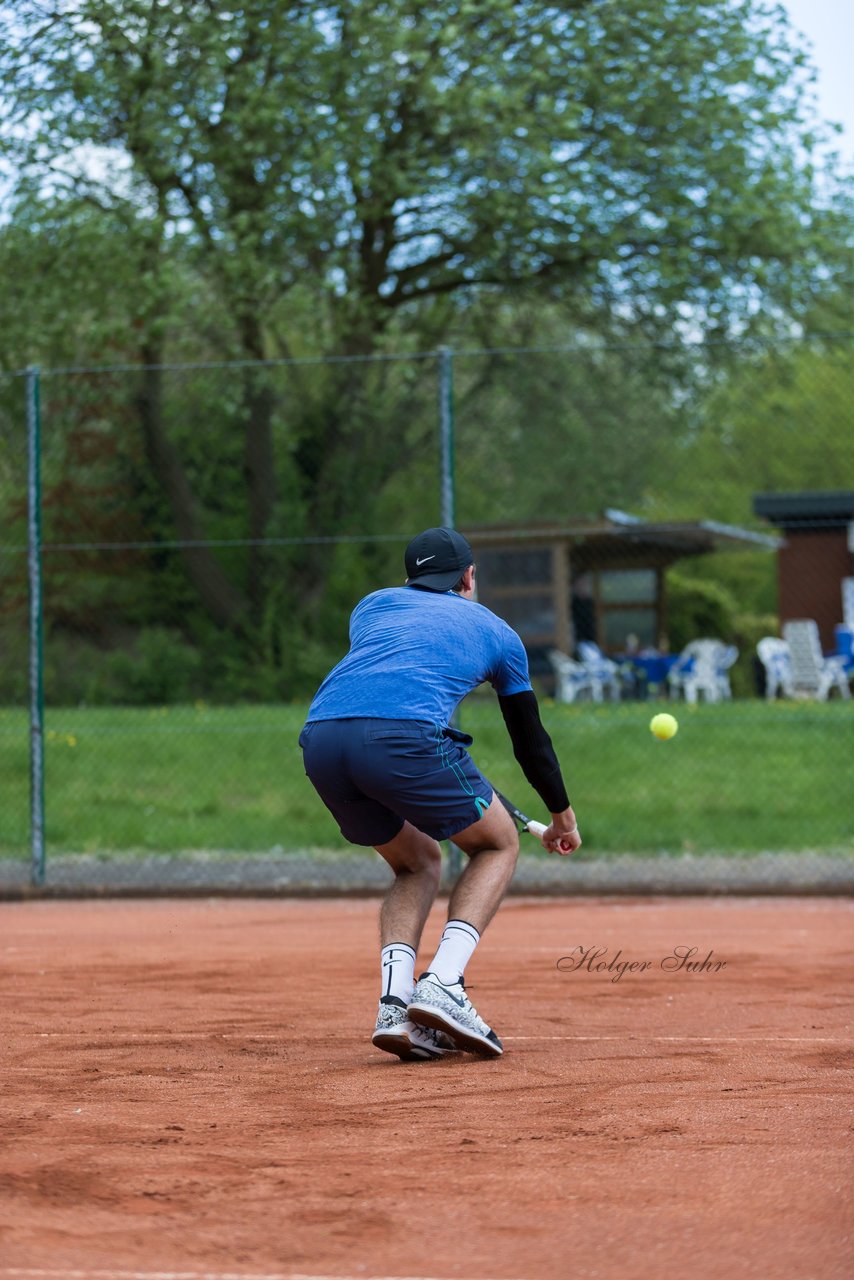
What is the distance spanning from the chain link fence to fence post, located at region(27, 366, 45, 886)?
0.7 inches

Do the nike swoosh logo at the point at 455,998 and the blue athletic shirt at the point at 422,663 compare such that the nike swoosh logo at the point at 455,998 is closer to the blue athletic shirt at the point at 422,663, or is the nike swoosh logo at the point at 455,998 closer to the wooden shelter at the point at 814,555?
the blue athletic shirt at the point at 422,663

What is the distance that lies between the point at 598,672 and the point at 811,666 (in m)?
2.53

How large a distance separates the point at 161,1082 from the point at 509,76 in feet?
48.1

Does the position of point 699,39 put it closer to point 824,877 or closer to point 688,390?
point 688,390

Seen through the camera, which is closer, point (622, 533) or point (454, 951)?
point (454, 951)

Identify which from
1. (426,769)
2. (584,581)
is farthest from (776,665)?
(426,769)

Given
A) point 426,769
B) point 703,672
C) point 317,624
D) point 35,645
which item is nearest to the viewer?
point 426,769

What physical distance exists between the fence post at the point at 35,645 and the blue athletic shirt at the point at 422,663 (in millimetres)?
5330

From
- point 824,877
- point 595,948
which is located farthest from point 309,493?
point 595,948

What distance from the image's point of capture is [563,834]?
17.6ft

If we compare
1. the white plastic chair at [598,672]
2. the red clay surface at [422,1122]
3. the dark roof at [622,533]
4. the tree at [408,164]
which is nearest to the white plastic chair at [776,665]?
the dark roof at [622,533]

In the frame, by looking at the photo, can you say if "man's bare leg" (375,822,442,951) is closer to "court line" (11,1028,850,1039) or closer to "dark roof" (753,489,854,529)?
"court line" (11,1028,850,1039)

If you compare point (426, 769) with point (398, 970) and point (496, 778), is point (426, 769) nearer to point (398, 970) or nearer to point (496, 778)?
point (398, 970)

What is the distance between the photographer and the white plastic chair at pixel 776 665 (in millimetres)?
14545
